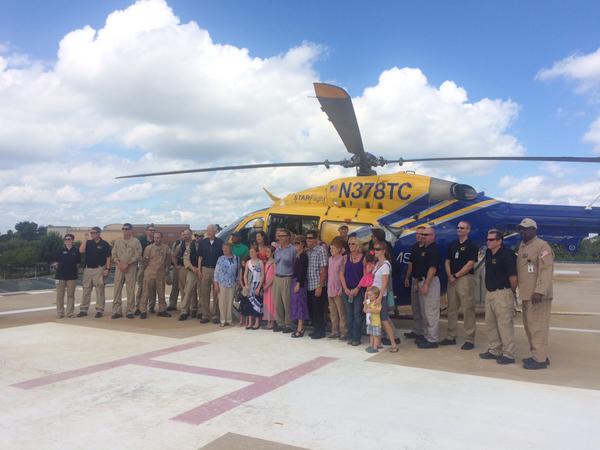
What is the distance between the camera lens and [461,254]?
22.6 ft

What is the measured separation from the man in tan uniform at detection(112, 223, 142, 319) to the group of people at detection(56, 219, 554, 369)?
0.02 m

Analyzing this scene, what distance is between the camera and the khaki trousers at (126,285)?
925 cm

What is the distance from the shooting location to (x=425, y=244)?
697cm

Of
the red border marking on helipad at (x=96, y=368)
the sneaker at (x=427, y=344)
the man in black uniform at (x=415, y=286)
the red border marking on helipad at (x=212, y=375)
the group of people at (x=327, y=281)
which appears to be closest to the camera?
the red border marking on helipad at (x=212, y=375)

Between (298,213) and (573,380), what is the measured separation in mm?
5273

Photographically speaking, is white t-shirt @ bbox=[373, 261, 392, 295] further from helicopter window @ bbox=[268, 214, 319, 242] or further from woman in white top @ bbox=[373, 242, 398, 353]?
helicopter window @ bbox=[268, 214, 319, 242]

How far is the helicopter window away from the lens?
28.9ft

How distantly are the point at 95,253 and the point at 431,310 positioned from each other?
658cm

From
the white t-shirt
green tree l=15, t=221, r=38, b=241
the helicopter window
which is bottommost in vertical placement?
the white t-shirt

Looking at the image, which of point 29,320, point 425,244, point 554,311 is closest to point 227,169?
point 425,244

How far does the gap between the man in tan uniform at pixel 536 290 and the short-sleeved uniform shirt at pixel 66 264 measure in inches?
317

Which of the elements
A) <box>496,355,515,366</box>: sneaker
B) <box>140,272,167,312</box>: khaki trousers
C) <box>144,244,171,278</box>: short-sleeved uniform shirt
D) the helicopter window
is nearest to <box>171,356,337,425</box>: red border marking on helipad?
<box>496,355,515,366</box>: sneaker

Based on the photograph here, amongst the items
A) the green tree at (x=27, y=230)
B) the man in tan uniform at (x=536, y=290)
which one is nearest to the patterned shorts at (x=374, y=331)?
the man in tan uniform at (x=536, y=290)

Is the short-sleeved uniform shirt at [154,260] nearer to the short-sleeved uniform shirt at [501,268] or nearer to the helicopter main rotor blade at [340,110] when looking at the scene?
the helicopter main rotor blade at [340,110]
